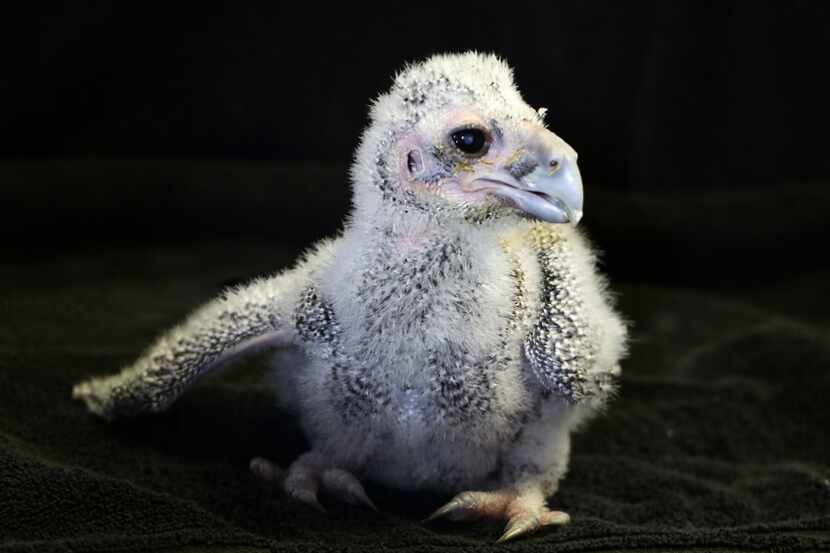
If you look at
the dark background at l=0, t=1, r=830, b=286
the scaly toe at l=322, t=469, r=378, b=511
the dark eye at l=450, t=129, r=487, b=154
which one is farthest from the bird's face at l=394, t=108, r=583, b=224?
the scaly toe at l=322, t=469, r=378, b=511

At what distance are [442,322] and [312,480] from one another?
1.41 ft

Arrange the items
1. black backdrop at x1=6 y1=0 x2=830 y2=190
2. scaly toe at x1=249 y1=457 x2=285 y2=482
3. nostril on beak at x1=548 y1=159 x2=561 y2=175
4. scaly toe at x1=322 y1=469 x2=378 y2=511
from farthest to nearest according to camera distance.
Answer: black backdrop at x1=6 y1=0 x2=830 y2=190
scaly toe at x1=249 y1=457 x2=285 y2=482
scaly toe at x1=322 y1=469 x2=378 y2=511
nostril on beak at x1=548 y1=159 x2=561 y2=175

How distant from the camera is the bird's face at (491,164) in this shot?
158 cm

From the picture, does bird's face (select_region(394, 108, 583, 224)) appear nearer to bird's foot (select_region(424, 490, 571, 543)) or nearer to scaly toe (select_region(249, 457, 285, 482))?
bird's foot (select_region(424, 490, 571, 543))

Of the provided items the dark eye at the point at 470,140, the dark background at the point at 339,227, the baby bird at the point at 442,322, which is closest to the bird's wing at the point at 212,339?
the baby bird at the point at 442,322

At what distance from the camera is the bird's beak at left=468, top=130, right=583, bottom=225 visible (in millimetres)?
1576

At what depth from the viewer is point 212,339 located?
1880 millimetres

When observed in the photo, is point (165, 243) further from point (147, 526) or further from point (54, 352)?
point (147, 526)

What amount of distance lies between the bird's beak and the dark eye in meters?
0.04

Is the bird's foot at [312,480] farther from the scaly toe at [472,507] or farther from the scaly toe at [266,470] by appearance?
the scaly toe at [472,507]

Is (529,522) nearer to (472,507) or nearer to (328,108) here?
(472,507)

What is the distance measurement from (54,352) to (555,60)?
128 centimetres

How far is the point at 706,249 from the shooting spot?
3.31 m

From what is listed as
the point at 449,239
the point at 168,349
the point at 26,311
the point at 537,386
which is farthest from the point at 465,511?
the point at 26,311
